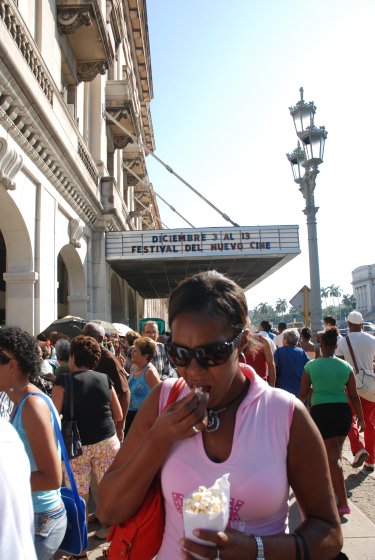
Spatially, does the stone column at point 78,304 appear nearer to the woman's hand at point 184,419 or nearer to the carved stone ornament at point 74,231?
the carved stone ornament at point 74,231

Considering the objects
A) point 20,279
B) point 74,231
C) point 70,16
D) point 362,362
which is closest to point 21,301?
point 20,279

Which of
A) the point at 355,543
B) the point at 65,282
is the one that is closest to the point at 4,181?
the point at 355,543

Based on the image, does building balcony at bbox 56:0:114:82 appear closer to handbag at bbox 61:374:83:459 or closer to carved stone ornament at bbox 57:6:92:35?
carved stone ornament at bbox 57:6:92:35

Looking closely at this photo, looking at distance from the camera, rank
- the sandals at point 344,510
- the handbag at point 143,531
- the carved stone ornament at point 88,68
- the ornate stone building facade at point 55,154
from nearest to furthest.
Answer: the handbag at point 143,531
the sandals at point 344,510
the ornate stone building facade at point 55,154
the carved stone ornament at point 88,68

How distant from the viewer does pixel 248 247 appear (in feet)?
56.2

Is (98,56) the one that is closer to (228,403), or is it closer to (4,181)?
(4,181)

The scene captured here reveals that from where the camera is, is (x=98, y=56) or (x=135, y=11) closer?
(x=98, y=56)

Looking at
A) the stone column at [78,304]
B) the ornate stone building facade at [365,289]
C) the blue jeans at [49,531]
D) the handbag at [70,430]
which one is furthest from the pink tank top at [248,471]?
the ornate stone building facade at [365,289]

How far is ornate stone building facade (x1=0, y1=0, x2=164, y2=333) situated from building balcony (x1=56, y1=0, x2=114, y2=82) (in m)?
0.03

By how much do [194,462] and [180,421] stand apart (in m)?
0.21

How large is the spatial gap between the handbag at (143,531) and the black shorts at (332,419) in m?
3.85

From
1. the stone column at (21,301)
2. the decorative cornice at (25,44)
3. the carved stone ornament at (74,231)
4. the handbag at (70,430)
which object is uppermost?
the decorative cornice at (25,44)

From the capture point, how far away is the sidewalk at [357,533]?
3975 millimetres

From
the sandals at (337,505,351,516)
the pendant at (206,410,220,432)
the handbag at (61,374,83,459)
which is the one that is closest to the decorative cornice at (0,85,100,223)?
the handbag at (61,374,83,459)
